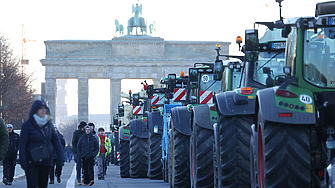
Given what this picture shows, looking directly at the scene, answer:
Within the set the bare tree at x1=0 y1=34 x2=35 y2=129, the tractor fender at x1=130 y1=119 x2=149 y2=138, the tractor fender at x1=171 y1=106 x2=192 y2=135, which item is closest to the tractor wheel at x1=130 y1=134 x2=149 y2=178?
the tractor fender at x1=130 y1=119 x2=149 y2=138

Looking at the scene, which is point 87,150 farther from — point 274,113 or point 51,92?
point 51,92

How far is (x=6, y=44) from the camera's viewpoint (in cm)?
5062

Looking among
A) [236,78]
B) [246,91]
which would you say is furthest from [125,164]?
[246,91]

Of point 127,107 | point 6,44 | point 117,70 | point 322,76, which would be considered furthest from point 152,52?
point 322,76

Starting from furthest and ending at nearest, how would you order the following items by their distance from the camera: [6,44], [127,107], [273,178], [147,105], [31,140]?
[6,44]
[127,107]
[147,105]
[31,140]
[273,178]

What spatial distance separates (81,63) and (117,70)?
435 cm

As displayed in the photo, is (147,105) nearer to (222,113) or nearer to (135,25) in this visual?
(222,113)

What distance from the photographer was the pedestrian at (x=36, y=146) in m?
9.57

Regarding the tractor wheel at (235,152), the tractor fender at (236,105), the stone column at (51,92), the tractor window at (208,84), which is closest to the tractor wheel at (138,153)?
the tractor window at (208,84)

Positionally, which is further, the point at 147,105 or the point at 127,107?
the point at 127,107

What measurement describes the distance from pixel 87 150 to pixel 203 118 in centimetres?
809

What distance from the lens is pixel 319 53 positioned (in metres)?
→ 7.80

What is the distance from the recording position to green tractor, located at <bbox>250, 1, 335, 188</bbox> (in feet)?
22.7

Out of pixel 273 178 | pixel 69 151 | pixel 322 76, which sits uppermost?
pixel 322 76
